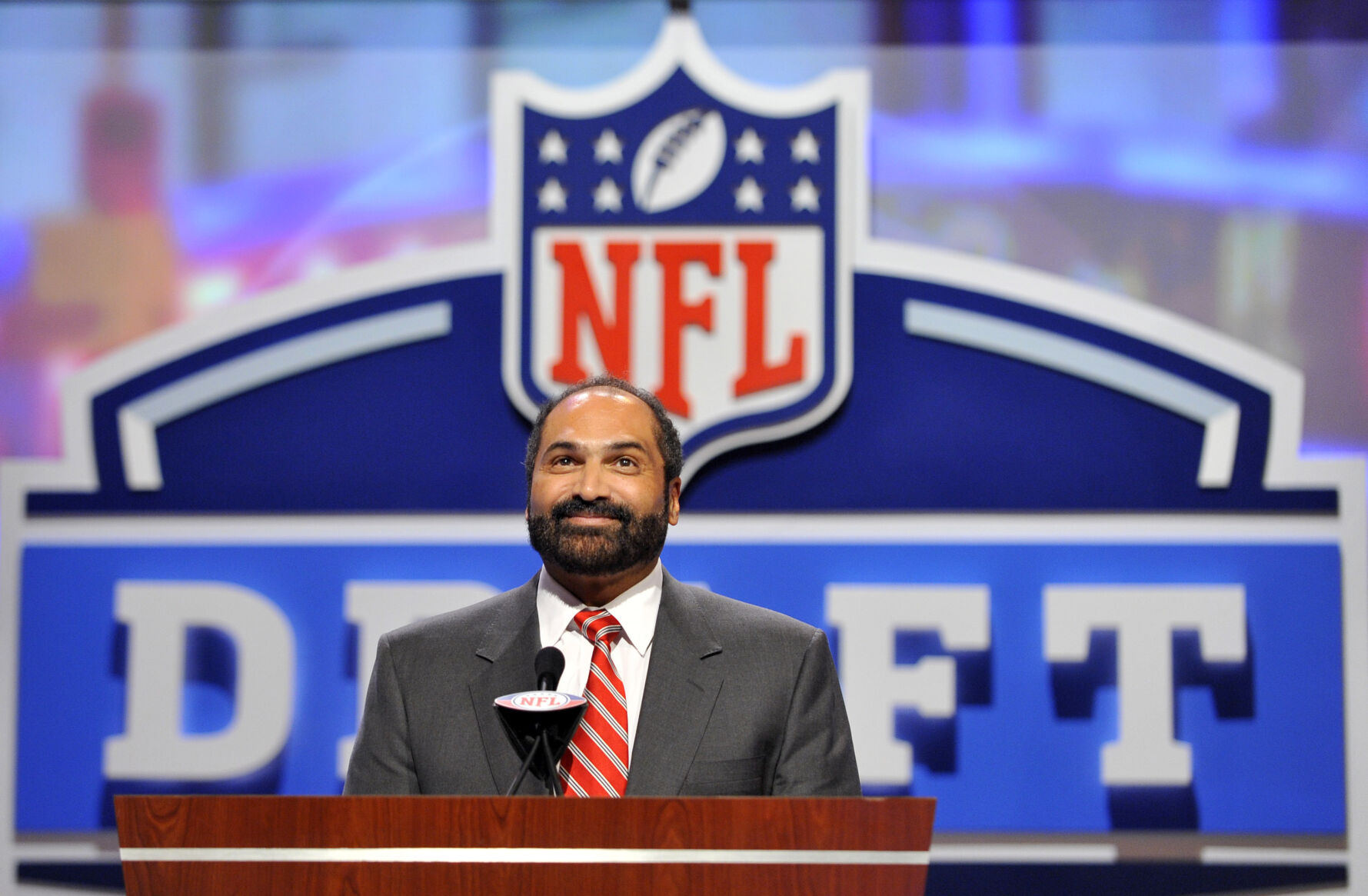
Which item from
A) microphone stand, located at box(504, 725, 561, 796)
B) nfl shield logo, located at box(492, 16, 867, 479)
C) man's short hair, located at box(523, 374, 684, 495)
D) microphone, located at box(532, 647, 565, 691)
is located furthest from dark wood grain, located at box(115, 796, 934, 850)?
nfl shield logo, located at box(492, 16, 867, 479)

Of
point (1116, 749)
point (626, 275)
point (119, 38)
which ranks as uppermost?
point (119, 38)

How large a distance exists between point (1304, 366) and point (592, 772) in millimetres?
2454

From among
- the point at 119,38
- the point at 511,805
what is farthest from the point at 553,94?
the point at 511,805

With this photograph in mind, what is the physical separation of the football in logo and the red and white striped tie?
169 cm

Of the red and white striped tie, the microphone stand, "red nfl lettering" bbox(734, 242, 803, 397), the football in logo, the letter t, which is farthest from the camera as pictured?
the football in logo

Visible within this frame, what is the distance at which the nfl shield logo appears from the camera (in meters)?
3.52

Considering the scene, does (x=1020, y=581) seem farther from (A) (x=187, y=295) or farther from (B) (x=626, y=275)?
(A) (x=187, y=295)

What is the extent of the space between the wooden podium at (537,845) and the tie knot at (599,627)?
25.4 inches

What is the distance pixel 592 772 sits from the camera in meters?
1.97

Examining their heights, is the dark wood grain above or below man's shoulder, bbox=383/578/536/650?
below

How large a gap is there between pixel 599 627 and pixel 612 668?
72 millimetres

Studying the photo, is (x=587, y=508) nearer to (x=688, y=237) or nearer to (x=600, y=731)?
(x=600, y=731)

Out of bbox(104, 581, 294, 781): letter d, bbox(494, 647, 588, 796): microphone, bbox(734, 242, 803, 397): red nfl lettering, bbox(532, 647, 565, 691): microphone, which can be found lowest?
bbox(104, 581, 294, 781): letter d

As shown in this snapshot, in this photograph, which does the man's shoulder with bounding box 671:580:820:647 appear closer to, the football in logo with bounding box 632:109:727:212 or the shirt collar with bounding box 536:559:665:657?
the shirt collar with bounding box 536:559:665:657
